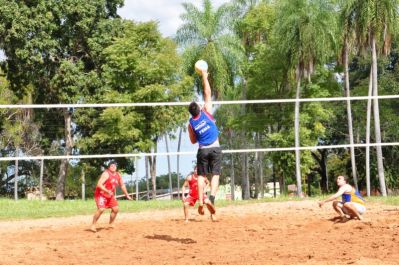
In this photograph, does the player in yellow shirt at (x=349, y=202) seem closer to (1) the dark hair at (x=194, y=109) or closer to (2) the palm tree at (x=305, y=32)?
(1) the dark hair at (x=194, y=109)

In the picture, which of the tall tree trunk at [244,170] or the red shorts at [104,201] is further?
the tall tree trunk at [244,170]

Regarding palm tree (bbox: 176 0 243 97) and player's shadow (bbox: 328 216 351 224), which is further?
palm tree (bbox: 176 0 243 97)

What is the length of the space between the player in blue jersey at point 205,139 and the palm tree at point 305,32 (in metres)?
25.0

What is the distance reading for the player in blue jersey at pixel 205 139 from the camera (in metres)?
8.47

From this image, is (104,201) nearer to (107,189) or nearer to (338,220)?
(107,189)

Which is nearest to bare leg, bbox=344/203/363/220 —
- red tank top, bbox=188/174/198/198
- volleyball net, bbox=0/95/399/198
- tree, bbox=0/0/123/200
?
red tank top, bbox=188/174/198/198

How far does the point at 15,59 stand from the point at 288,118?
1636 centimetres

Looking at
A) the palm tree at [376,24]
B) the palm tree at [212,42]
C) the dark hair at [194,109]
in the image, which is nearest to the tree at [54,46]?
the palm tree at [212,42]

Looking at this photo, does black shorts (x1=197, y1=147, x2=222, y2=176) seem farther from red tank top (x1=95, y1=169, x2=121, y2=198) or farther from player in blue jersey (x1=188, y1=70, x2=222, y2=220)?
red tank top (x1=95, y1=169, x2=121, y2=198)

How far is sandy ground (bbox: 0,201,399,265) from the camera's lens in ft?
23.2

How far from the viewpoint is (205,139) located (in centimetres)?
859

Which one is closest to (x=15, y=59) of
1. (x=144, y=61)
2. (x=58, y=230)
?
(x=144, y=61)

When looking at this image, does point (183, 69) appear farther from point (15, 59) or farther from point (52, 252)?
point (52, 252)

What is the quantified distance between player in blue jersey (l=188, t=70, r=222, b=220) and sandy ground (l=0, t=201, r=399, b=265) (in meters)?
0.93
